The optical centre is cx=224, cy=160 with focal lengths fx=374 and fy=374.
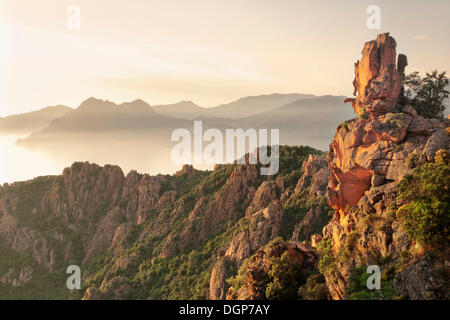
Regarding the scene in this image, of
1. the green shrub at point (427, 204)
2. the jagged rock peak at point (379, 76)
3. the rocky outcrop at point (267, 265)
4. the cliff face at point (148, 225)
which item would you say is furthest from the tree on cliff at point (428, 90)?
the cliff face at point (148, 225)

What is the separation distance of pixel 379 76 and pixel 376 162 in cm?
1321

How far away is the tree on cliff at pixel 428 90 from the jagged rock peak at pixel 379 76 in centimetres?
279

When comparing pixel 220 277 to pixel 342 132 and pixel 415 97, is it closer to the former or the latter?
pixel 342 132

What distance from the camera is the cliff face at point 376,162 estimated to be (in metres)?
37.4

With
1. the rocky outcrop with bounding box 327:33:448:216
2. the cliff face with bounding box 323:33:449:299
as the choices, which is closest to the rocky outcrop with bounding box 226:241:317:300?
the cliff face with bounding box 323:33:449:299

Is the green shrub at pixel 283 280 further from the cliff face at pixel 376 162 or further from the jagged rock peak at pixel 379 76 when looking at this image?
the jagged rock peak at pixel 379 76

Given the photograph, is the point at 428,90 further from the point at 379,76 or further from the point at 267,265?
the point at 267,265

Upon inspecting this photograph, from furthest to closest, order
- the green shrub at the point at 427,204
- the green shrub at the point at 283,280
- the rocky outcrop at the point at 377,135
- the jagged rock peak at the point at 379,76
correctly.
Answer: the jagged rock peak at the point at 379,76, the rocky outcrop at the point at 377,135, the green shrub at the point at 283,280, the green shrub at the point at 427,204

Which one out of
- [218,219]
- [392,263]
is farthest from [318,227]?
[392,263]

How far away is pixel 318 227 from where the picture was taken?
8544cm

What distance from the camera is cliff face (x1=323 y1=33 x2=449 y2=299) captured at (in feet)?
123

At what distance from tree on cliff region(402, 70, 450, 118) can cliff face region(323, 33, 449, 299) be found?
2956mm

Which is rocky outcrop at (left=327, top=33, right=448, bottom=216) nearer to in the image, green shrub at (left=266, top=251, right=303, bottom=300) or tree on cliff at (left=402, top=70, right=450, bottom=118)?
tree on cliff at (left=402, top=70, right=450, bottom=118)
